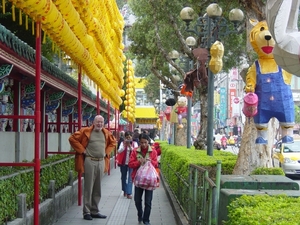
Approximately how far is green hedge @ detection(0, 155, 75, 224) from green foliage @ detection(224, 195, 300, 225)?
345 cm

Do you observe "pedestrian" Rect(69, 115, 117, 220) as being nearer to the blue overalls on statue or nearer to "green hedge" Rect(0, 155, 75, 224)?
"green hedge" Rect(0, 155, 75, 224)

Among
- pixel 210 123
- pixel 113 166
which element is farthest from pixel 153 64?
pixel 210 123

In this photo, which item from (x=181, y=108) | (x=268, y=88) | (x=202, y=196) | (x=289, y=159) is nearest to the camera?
(x=202, y=196)

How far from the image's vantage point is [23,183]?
30.8ft

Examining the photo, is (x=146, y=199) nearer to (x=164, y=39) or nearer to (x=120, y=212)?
(x=120, y=212)

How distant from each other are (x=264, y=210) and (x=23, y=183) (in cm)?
505

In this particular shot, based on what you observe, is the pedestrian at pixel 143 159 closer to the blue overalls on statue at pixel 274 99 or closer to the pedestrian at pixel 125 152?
the blue overalls on statue at pixel 274 99

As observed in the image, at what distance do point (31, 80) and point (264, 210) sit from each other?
28.5 ft

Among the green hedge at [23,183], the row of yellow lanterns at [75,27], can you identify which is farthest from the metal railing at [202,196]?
the row of yellow lanterns at [75,27]

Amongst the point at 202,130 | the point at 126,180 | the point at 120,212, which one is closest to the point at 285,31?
the point at 120,212

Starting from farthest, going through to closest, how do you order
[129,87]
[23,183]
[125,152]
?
[129,87] → [125,152] → [23,183]

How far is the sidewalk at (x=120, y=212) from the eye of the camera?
1184 cm

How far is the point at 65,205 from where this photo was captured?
1282 cm

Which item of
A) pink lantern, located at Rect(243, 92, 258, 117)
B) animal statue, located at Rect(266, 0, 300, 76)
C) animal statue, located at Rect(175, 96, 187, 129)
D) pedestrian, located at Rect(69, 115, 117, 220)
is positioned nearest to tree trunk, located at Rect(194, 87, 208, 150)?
animal statue, located at Rect(175, 96, 187, 129)
